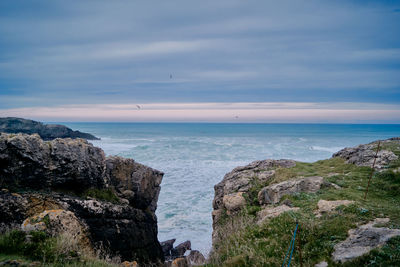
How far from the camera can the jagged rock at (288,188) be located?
11570 mm

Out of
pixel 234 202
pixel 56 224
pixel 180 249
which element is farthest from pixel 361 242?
pixel 180 249

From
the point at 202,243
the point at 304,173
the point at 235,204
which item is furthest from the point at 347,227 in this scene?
A: the point at 202,243

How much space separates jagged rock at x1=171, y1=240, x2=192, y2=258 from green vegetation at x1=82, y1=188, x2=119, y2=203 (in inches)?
244

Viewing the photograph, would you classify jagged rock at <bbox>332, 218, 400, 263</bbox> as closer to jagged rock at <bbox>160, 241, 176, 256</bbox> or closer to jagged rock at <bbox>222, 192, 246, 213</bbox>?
jagged rock at <bbox>222, 192, 246, 213</bbox>

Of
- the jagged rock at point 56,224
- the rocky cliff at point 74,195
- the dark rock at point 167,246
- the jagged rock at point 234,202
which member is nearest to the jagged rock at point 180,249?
the dark rock at point 167,246

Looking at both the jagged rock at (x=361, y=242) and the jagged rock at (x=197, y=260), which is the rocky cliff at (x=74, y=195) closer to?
the jagged rock at (x=197, y=260)

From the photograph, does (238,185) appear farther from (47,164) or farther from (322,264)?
(47,164)

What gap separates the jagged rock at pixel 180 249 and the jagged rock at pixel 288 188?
7204 mm

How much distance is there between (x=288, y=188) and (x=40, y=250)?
953 cm

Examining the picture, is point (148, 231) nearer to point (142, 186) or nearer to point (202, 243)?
point (142, 186)

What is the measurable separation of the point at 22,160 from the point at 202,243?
1234 centimetres

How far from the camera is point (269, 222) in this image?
876cm

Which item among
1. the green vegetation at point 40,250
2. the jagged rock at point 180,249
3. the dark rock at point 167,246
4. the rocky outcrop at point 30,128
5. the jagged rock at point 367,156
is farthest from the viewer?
the rocky outcrop at point 30,128

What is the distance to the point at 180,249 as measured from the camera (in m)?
16.9
